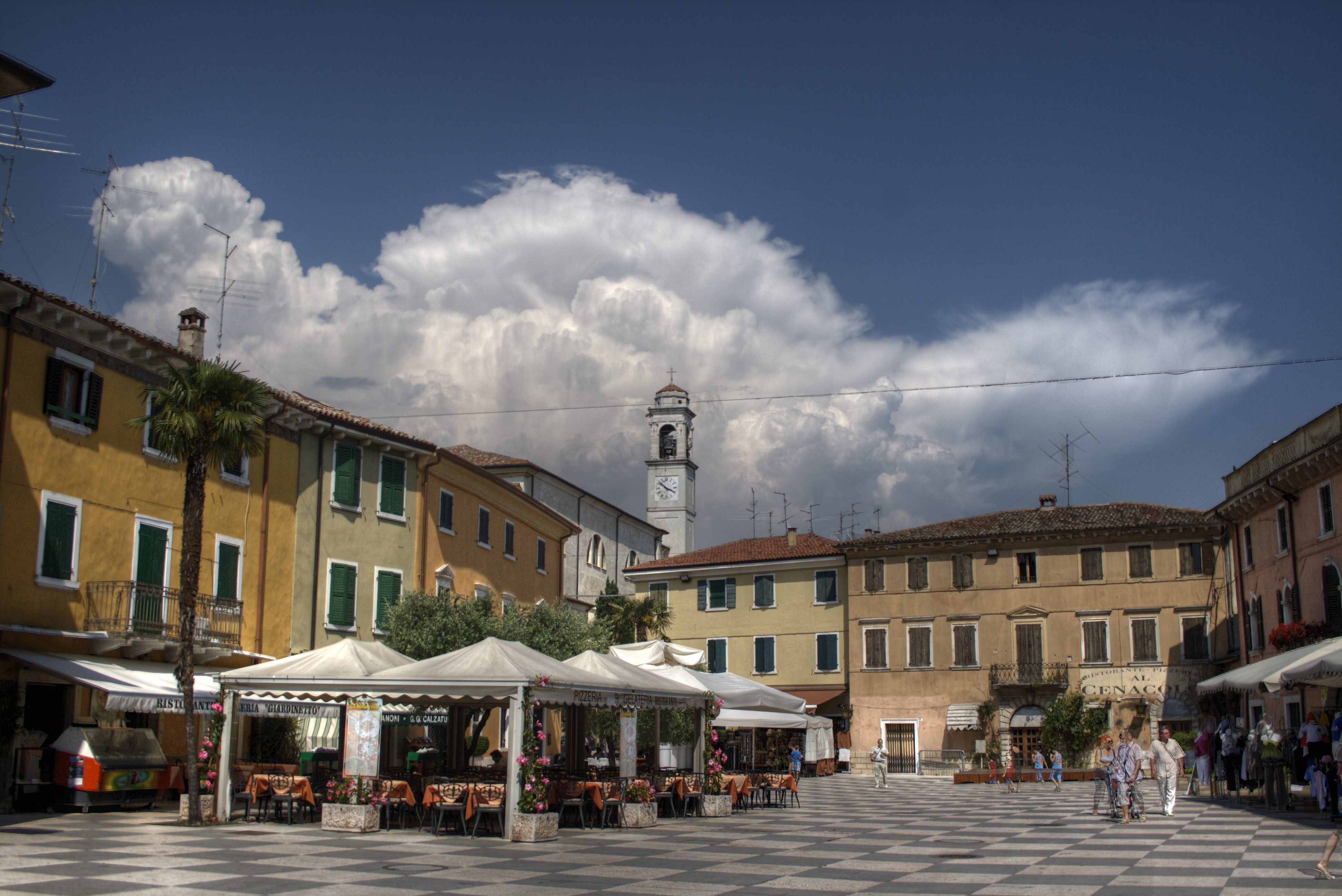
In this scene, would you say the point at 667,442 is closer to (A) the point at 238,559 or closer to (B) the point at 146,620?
(A) the point at 238,559

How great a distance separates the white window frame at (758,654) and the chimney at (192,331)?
95.1ft

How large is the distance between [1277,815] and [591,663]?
12.5m

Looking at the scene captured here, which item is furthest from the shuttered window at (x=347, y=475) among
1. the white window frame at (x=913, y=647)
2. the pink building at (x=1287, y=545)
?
the white window frame at (x=913, y=647)

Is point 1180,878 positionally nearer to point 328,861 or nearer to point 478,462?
point 328,861

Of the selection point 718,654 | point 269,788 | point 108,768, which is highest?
point 718,654

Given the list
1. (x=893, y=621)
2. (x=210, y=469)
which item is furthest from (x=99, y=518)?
(x=893, y=621)

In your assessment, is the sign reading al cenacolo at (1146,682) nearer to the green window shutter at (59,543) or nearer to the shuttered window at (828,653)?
the shuttered window at (828,653)

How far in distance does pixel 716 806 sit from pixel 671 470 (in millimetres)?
61682

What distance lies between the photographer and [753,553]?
2067 inches

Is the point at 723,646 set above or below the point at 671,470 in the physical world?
below

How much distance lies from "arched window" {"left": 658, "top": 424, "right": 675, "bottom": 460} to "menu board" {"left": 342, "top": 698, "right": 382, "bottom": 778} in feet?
219

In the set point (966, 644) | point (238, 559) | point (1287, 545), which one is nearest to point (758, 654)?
point (966, 644)

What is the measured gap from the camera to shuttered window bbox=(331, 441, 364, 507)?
29.2 m

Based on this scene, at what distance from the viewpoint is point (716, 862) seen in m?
14.4
